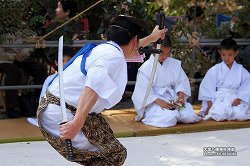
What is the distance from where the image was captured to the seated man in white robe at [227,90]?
507 cm

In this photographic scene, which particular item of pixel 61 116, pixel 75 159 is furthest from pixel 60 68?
pixel 75 159

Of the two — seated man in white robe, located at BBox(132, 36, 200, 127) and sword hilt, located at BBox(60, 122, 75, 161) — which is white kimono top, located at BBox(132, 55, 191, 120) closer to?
seated man in white robe, located at BBox(132, 36, 200, 127)

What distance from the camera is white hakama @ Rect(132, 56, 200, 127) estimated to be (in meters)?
4.86

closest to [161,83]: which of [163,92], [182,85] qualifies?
[163,92]

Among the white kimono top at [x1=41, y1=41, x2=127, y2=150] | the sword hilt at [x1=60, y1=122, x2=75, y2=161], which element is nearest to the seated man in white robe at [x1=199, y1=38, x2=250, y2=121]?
the white kimono top at [x1=41, y1=41, x2=127, y2=150]

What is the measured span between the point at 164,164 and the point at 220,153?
Result: 21.9 inches

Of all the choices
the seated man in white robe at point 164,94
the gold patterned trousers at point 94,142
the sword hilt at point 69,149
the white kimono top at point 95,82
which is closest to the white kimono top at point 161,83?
the seated man in white robe at point 164,94

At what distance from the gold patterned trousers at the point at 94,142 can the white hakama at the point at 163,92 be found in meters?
2.24

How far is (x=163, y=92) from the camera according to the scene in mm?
5039

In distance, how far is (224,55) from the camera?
5.19 meters

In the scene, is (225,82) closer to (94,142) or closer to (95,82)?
(94,142)

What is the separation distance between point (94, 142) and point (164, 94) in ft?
8.52

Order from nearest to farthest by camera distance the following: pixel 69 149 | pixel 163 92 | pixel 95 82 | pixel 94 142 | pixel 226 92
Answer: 1. pixel 95 82
2. pixel 69 149
3. pixel 94 142
4. pixel 163 92
5. pixel 226 92

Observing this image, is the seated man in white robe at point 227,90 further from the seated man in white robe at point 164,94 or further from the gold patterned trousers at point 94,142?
the gold patterned trousers at point 94,142
